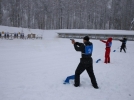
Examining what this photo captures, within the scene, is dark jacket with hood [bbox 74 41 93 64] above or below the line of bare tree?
below

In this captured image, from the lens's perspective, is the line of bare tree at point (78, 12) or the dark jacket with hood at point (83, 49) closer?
the dark jacket with hood at point (83, 49)

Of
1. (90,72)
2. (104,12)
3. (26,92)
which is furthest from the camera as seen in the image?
(104,12)

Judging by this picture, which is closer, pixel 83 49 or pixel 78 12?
pixel 83 49

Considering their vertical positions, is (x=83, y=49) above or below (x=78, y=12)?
below

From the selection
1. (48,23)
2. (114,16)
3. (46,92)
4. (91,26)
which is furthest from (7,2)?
(46,92)

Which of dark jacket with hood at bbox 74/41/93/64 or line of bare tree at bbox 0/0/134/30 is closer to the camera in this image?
dark jacket with hood at bbox 74/41/93/64

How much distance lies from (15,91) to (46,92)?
1.07 meters

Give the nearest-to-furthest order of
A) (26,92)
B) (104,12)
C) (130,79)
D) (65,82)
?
(26,92) → (65,82) → (130,79) → (104,12)

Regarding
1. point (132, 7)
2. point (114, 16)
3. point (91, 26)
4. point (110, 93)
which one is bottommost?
point (110, 93)

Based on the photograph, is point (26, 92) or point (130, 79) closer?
point (26, 92)

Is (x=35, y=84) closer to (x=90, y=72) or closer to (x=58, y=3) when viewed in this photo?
(x=90, y=72)

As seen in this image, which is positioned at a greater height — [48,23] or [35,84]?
[48,23]

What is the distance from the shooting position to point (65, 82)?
519 centimetres

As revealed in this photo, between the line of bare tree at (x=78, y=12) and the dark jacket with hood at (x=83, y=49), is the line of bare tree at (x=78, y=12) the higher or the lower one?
the higher one
